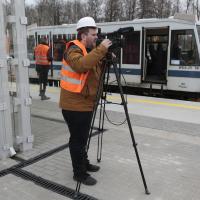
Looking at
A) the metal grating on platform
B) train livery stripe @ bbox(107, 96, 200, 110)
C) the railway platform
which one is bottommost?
the metal grating on platform

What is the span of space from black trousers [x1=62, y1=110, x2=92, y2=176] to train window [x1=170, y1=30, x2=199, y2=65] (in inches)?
299

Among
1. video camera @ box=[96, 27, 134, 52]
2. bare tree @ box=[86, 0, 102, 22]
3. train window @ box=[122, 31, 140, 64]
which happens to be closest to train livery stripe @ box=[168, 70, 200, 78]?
train window @ box=[122, 31, 140, 64]

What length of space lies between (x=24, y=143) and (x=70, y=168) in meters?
1.00

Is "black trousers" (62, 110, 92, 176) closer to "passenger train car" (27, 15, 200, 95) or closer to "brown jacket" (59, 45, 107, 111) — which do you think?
"brown jacket" (59, 45, 107, 111)

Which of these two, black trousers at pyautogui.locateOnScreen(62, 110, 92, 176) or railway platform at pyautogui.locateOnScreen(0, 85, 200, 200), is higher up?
black trousers at pyautogui.locateOnScreen(62, 110, 92, 176)

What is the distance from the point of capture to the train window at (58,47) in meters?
13.8

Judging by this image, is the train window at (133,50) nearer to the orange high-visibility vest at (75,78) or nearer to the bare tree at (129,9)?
the orange high-visibility vest at (75,78)

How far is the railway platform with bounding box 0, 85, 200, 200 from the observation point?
11.3 feet

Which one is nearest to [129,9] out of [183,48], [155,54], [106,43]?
[155,54]

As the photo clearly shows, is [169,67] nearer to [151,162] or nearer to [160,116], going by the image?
[160,116]

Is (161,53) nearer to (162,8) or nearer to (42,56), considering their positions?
(42,56)

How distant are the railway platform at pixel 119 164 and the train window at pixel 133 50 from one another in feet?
16.9

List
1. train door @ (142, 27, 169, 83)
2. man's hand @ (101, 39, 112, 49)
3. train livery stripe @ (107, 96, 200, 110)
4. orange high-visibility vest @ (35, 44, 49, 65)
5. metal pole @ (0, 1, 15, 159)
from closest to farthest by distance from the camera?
man's hand @ (101, 39, 112, 49) → metal pole @ (0, 1, 15, 159) → train livery stripe @ (107, 96, 200, 110) → orange high-visibility vest @ (35, 44, 49, 65) → train door @ (142, 27, 169, 83)

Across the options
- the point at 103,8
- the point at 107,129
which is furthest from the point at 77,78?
the point at 103,8
